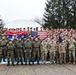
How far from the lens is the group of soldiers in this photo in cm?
2490

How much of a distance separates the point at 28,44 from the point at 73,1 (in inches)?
1404

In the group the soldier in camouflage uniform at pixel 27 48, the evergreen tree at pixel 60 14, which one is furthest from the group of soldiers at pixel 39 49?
the evergreen tree at pixel 60 14

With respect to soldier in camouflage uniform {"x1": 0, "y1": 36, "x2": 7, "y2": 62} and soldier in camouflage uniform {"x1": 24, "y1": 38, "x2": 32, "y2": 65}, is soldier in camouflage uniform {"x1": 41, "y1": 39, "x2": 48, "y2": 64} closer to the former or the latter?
soldier in camouflage uniform {"x1": 24, "y1": 38, "x2": 32, "y2": 65}

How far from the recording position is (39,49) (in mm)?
25219

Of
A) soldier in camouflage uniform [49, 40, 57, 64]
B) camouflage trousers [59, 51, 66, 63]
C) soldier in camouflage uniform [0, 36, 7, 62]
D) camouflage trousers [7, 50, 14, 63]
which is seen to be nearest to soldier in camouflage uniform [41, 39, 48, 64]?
soldier in camouflage uniform [49, 40, 57, 64]

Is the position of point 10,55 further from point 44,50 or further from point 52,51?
point 52,51

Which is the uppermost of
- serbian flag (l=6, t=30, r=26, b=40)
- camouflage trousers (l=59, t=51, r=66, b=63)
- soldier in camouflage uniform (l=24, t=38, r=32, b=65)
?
serbian flag (l=6, t=30, r=26, b=40)

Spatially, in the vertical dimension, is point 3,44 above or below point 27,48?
above

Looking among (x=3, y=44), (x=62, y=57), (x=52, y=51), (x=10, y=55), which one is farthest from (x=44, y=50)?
(x=3, y=44)

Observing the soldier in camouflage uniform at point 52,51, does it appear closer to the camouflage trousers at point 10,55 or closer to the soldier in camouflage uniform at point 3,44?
the camouflage trousers at point 10,55

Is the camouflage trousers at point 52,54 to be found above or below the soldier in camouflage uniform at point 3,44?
below

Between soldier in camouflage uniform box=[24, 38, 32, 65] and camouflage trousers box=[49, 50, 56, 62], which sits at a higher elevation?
soldier in camouflage uniform box=[24, 38, 32, 65]

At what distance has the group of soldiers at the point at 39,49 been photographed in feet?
81.7

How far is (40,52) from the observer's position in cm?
2534
